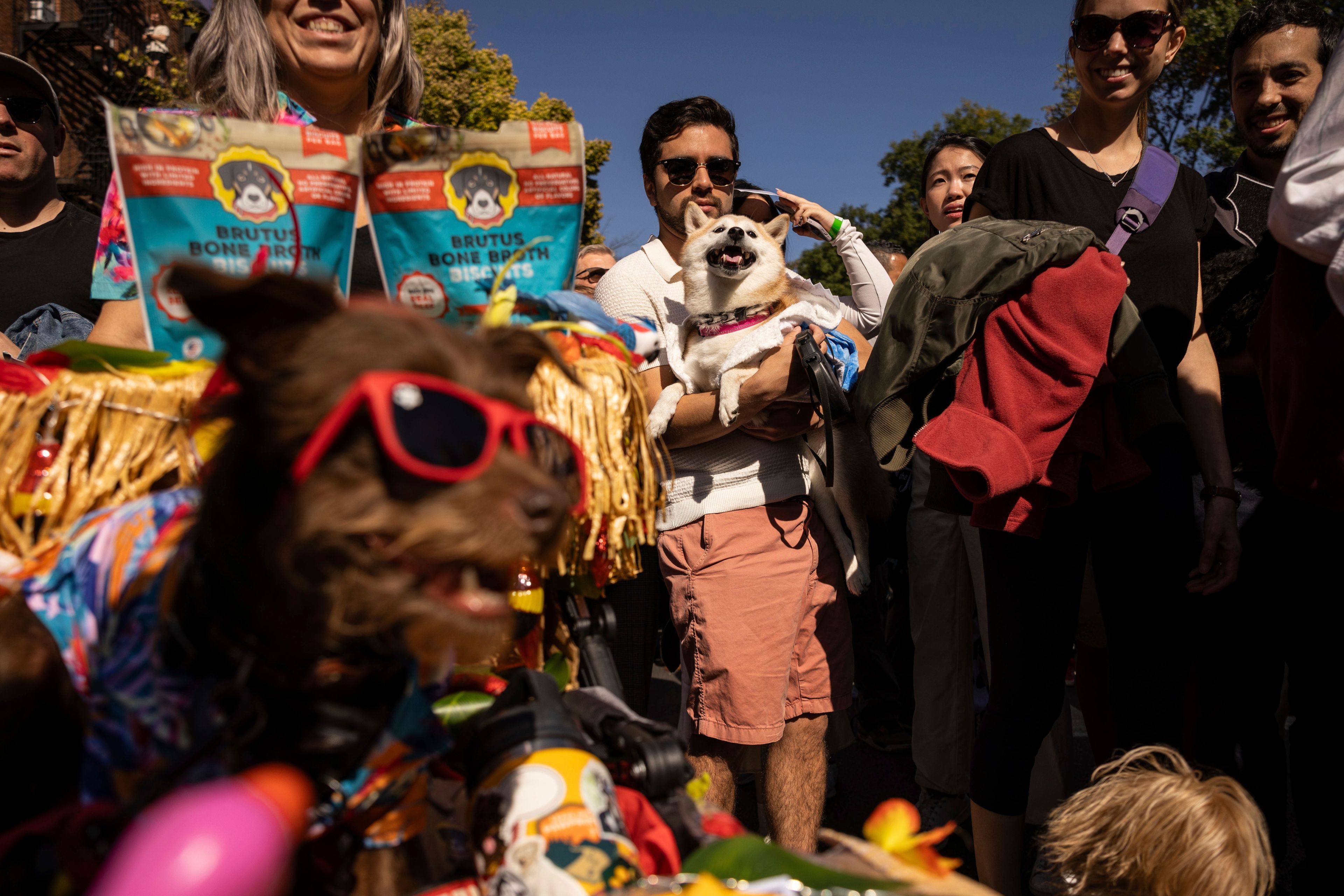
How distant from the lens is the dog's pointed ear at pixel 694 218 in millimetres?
3303

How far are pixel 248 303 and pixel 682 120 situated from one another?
252cm

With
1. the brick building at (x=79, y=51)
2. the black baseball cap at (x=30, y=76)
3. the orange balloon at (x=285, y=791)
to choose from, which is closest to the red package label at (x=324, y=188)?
the orange balloon at (x=285, y=791)

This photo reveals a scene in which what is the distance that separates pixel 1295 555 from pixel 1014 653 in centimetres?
84

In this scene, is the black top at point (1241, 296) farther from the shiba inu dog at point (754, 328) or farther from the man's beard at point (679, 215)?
the man's beard at point (679, 215)

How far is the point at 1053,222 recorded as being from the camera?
2.29m

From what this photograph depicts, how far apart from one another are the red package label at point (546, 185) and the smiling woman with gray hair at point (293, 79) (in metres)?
0.39

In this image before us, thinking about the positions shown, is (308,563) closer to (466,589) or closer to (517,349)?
(466,589)

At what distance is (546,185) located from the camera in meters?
1.54

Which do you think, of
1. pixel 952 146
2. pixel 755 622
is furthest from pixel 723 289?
pixel 755 622

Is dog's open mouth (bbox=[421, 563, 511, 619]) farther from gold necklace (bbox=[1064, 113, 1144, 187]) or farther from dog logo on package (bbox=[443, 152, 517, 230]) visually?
gold necklace (bbox=[1064, 113, 1144, 187])

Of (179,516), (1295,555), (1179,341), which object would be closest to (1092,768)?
(1295,555)

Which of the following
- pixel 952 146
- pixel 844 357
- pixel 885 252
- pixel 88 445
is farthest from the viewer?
pixel 885 252

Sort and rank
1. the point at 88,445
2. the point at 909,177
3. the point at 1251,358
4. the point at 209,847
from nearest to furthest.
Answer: the point at 209,847 < the point at 88,445 < the point at 1251,358 < the point at 909,177

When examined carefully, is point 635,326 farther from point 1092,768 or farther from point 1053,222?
point 1092,768
